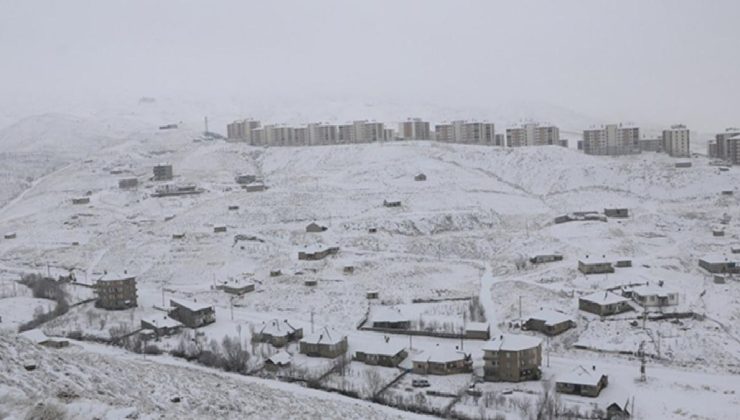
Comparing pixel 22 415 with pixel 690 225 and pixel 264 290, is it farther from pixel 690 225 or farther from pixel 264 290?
pixel 690 225

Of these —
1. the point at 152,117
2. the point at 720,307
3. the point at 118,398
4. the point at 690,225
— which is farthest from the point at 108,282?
the point at 152,117

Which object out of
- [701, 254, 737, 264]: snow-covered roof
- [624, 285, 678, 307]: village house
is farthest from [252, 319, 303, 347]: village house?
[701, 254, 737, 264]: snow-covered roof

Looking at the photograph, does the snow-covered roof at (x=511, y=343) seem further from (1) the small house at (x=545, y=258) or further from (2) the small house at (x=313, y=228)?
(2) the small house at (x=313, y=228)

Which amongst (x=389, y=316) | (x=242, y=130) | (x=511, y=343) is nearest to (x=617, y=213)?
(x=389, y=316)

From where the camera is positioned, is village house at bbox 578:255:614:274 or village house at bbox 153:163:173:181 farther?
village house at bbox 153:163:173:181

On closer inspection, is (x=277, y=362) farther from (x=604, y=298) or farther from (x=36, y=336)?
(x=604, y=298)

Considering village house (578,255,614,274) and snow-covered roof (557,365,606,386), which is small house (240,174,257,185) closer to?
village house (578,255,614,274)

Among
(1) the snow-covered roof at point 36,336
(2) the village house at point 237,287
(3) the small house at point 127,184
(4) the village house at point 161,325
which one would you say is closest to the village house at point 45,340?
(1) the snow-covered roof at point 36,336
